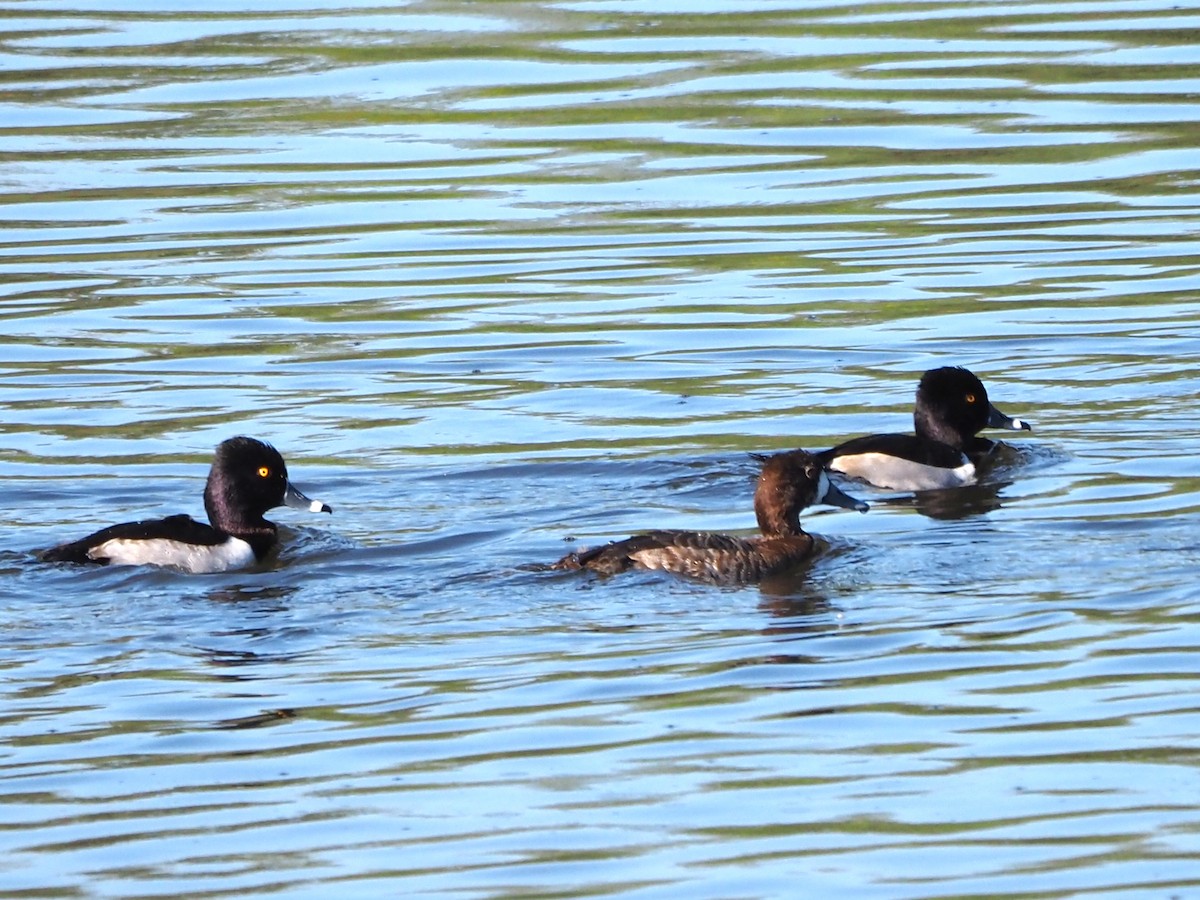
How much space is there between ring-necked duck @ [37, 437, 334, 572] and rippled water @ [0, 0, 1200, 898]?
0.19m

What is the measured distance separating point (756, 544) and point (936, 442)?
2508mm

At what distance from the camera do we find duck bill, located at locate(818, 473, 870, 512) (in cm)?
1191

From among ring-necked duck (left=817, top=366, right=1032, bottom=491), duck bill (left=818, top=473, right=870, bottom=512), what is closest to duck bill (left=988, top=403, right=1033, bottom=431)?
ring-necked duck (left=817, top=366, right=1032, bottom=491)

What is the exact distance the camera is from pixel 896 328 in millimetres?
16219

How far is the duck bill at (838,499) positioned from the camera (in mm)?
11914

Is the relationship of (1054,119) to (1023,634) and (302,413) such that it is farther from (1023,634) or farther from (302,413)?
(1023,634)

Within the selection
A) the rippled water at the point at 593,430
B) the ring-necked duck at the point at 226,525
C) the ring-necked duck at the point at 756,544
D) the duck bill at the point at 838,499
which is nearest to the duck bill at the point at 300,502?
the ring-necked duck at the point at 226,525

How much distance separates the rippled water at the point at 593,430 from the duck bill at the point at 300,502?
161mm

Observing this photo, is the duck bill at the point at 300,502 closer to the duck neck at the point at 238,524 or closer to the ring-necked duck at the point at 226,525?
the ring-necked duck at the point at 226,525

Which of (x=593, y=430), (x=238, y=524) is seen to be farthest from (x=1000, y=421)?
(x=238, y=524)

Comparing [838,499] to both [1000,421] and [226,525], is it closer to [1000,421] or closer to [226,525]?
[1000,421]

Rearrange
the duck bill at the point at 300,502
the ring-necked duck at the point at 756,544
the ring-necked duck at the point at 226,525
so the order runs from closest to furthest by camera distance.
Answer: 1. the ring-necked duck at the point at 756,544
2. the ring-necked duck at the point at 226,525
3. the duck bill at the point at 300,502

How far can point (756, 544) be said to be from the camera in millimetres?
11516

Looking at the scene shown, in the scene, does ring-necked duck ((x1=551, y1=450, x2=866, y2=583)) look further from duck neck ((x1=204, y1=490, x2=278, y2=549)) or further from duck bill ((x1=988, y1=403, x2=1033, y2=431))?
duck bill ((x1=988, y1=403, x2=1033, y2=431))
